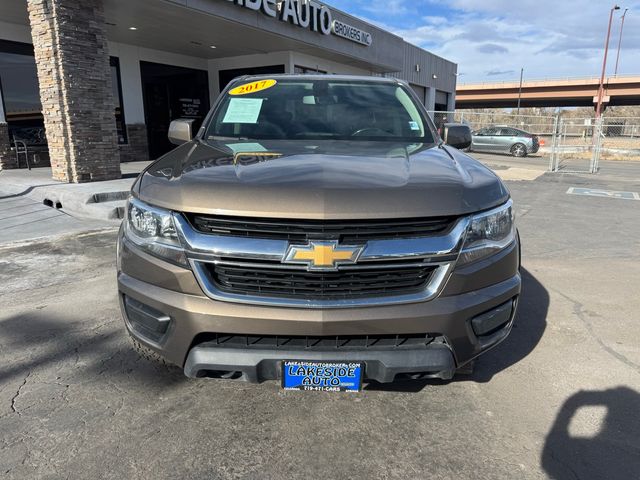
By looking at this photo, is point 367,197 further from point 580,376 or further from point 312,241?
point 580,376

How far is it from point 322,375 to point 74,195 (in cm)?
759

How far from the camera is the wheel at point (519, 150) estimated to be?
80.6 ft

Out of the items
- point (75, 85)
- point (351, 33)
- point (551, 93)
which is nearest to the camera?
point (75, 85)

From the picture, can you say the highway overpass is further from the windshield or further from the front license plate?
the front license plate

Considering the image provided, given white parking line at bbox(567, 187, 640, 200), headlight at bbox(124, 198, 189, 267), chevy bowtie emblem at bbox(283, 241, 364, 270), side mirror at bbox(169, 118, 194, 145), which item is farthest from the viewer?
white parking line at bbox(567, 187, 640, 200)

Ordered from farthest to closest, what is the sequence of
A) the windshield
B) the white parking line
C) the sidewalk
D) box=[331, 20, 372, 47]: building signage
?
A: box=[331, 20, 372, 47]: building signage < the white parking line < the sidewalk < the windshield

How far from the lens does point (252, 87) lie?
385 cm

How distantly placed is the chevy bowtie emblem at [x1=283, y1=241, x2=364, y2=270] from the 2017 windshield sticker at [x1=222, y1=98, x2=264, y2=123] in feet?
5.73

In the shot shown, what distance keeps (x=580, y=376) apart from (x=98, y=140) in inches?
384

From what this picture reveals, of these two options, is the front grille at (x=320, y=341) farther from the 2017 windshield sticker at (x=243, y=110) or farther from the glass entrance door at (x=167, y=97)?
the glass entrance door at (x=167, y=97)

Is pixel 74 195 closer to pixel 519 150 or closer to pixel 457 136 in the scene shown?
pixel 457 136

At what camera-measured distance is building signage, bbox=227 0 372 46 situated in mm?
12575

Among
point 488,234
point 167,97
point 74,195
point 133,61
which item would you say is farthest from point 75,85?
point 488,234

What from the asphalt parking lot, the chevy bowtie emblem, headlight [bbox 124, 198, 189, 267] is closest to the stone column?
the asphalt parking lot
